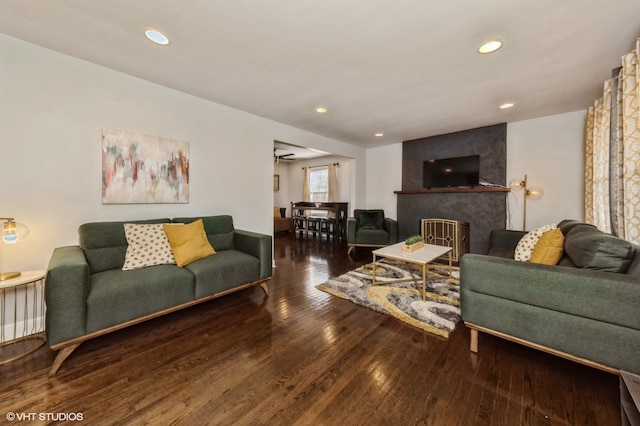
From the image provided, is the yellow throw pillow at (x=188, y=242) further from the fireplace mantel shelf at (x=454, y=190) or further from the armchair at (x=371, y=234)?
the fireplace mantel shelf at (x=454, y=190)

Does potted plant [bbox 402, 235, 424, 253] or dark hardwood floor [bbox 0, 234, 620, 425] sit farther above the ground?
potted plant [bbox 402, 235, 424, 253]

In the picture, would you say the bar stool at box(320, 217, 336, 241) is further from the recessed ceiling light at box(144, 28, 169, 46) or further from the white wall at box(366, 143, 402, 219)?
the recessed ceiling light at box(144, 28, 169, 46)

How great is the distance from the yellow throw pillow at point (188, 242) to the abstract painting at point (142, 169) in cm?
52

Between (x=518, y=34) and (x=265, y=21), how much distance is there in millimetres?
1884

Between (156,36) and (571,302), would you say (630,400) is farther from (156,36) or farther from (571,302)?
(156,36)

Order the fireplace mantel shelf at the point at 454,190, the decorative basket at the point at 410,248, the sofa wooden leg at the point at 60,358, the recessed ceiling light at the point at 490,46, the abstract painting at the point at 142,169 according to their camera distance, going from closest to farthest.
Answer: the sofa wooden leg at the point at 60,358 < the recessed ceiling light at the point at 490,46 < the abstract painting at the point at 142,169 < the decorative basket at the point at 410,248 < the fireplace mantel shelf at the point at 454,190

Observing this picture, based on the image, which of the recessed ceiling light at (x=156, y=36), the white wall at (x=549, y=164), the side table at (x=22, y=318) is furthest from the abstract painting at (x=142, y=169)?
the white wall at (x=549, y=164)

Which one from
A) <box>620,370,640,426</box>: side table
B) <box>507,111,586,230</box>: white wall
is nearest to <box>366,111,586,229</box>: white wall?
<box>507,111,586,230</box>: white wall

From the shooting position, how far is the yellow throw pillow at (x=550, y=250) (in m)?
1.81

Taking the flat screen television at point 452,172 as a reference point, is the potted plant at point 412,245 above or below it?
below

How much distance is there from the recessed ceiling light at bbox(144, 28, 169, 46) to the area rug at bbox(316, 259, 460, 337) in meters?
2.81

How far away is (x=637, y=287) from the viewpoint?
47.3 inches

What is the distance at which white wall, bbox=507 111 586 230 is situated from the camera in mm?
3428

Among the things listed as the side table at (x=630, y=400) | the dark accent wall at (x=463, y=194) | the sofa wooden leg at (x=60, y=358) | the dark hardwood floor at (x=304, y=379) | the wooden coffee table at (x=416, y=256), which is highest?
the dark accent wall at (x=463, y=194)
